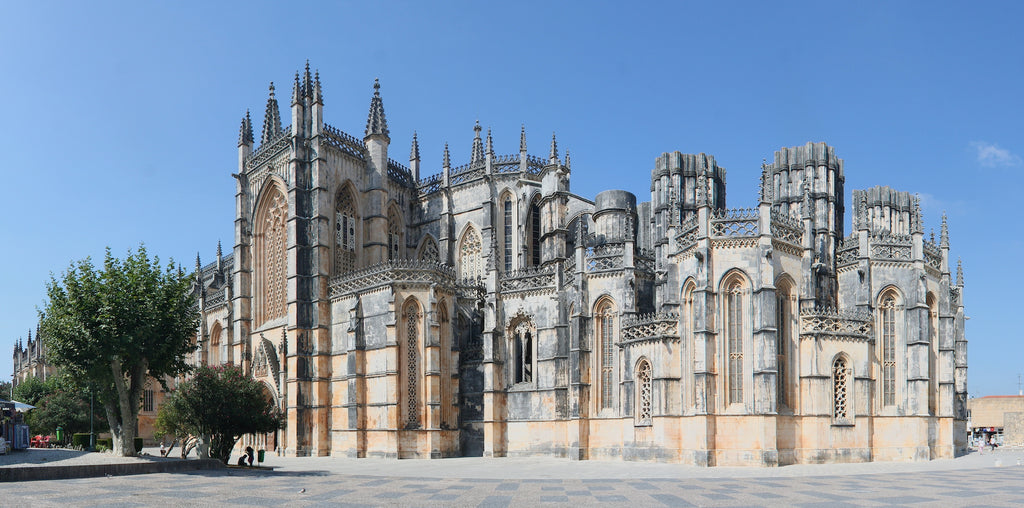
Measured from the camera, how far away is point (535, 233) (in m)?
54.0

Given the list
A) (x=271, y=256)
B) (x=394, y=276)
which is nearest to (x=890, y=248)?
(x=394, y=276)

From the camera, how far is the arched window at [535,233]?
53656 millimetres

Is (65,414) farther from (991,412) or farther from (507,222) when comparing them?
(991,412)

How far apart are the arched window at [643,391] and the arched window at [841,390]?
8057mm

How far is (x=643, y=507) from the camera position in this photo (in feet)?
65.7

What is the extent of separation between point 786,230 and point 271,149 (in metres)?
33.2

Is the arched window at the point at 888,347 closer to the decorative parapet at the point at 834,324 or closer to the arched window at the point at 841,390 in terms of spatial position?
the decorative parapet at the point at 834,324

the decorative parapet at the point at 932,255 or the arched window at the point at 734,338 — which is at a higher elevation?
the decorative parapet at the point at 932,255

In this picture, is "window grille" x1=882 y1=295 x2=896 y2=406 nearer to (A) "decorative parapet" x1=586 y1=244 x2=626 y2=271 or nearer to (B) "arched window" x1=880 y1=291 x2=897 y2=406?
(B) "arched window" x1=880 y1=291 x2=897 y2=406

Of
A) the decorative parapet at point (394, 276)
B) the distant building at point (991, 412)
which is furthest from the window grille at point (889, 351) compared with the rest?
the distant building at point (991, 412)

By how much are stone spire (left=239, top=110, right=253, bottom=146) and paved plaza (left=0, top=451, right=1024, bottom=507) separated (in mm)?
29314

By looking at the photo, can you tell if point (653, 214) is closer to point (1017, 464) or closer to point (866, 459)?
point (866, 459)

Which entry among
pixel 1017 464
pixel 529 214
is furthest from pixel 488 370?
pixel 1017 464

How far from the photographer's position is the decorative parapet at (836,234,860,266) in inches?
1563
